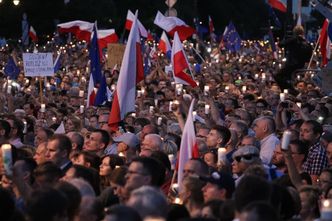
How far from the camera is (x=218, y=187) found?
990cm

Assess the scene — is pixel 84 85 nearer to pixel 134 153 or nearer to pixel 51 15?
pixel 134 153

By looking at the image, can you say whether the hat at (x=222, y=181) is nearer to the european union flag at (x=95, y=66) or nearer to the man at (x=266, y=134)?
the man at (x=266, y=134)

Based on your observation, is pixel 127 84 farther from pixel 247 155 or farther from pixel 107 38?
pixel 107 38

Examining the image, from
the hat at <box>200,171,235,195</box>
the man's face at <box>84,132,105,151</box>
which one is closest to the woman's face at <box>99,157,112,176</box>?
the man's face at <box>84,132,105,151</box>

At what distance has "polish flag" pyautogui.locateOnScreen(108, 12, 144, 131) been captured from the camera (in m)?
16.5

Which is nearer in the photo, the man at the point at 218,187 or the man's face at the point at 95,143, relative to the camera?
the man at the point at 218,187

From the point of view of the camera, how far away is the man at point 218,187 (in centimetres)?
985

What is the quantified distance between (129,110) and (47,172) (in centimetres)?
650

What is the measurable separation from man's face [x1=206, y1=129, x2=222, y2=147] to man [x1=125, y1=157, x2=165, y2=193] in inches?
144

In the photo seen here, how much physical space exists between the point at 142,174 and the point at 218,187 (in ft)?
2.23

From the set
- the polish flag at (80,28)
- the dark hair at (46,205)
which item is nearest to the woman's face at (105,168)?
the dark hair at (46,205)

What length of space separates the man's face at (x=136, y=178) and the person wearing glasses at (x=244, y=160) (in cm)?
144

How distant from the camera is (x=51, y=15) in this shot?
208 feet

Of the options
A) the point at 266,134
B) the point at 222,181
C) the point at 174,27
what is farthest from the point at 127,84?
the point at 174,27
